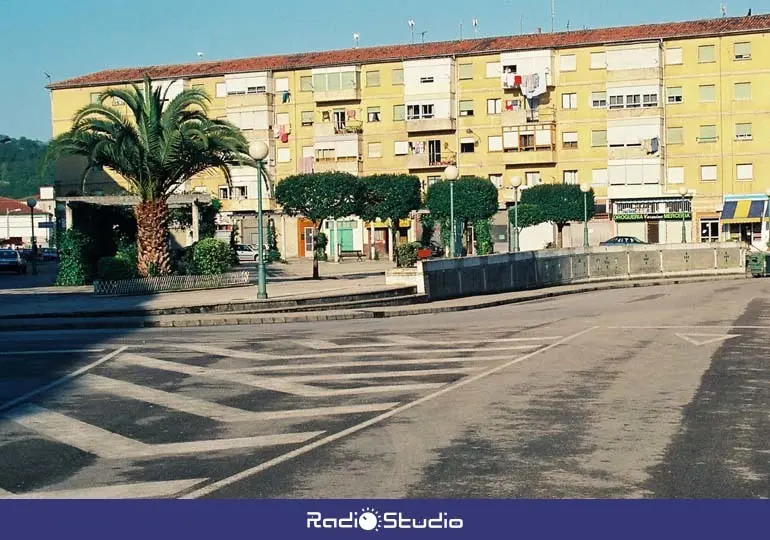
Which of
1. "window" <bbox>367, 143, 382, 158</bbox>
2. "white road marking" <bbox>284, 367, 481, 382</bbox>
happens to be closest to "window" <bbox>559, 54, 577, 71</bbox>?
"window" <bbox>367, 143, 382, 158</bbox>

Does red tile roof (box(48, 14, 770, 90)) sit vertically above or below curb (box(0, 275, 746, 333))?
above

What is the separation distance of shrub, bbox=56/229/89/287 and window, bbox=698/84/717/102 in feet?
163

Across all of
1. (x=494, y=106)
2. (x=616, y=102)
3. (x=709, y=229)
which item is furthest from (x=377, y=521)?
(x=494, y=106)

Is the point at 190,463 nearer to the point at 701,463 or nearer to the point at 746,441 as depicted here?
the point at 701,463

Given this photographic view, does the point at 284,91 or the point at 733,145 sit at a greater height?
the point at 284,91

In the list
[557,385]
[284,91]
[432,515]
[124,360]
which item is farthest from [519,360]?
[284,91]

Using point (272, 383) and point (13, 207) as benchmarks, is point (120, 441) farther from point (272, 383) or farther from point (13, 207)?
point (13, 207)

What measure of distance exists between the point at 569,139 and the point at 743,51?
41.8 feet

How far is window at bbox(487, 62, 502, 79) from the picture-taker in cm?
8231

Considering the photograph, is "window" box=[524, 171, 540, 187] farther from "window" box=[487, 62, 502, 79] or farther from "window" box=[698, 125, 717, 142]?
"window" box=[698, 125, 717, 142]

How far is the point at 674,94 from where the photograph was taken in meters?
78.5

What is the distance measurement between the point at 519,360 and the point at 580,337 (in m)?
3.89

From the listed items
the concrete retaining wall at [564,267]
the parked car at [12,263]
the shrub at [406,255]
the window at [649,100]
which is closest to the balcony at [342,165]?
the window at [649,100]

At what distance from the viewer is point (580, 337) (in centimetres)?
2055
